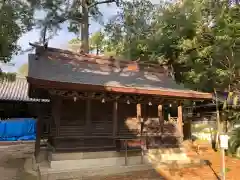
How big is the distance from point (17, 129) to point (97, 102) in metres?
12.7

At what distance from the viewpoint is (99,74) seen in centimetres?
1328

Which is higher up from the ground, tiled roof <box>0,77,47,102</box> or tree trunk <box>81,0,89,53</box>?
tree trunk <box>81,0,89,53</box>

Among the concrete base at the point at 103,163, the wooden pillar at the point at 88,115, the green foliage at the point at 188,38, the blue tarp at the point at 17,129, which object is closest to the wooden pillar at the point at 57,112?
the concrete base at the point at 103,163

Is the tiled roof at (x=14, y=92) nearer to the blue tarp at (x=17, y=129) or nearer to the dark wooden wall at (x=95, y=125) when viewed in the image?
the blue tarp at (x=17, y=129)

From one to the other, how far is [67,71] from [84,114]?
216 cm

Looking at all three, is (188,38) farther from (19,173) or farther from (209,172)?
(19,173)

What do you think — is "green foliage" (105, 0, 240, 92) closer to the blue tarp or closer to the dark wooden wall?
the dark wooden wall

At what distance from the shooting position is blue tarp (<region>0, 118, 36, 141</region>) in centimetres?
2152

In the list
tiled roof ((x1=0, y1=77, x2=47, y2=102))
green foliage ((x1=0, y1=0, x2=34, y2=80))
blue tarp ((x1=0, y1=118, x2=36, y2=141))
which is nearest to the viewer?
green foliage ((x1=0, y1=0, x2=34, y2=80))

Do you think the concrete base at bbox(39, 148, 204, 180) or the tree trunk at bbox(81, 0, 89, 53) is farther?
the tree trunk at bbox(81, 0, 89, 53)

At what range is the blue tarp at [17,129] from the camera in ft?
70.6

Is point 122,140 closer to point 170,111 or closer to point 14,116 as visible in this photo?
point 170,111

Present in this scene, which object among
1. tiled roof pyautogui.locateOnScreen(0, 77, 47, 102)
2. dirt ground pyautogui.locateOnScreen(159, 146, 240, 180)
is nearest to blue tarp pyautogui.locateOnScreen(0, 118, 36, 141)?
tiled roof pyautogui.locateOnScreen(0, 77, 47, 102)

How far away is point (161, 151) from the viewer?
12.6 metres
